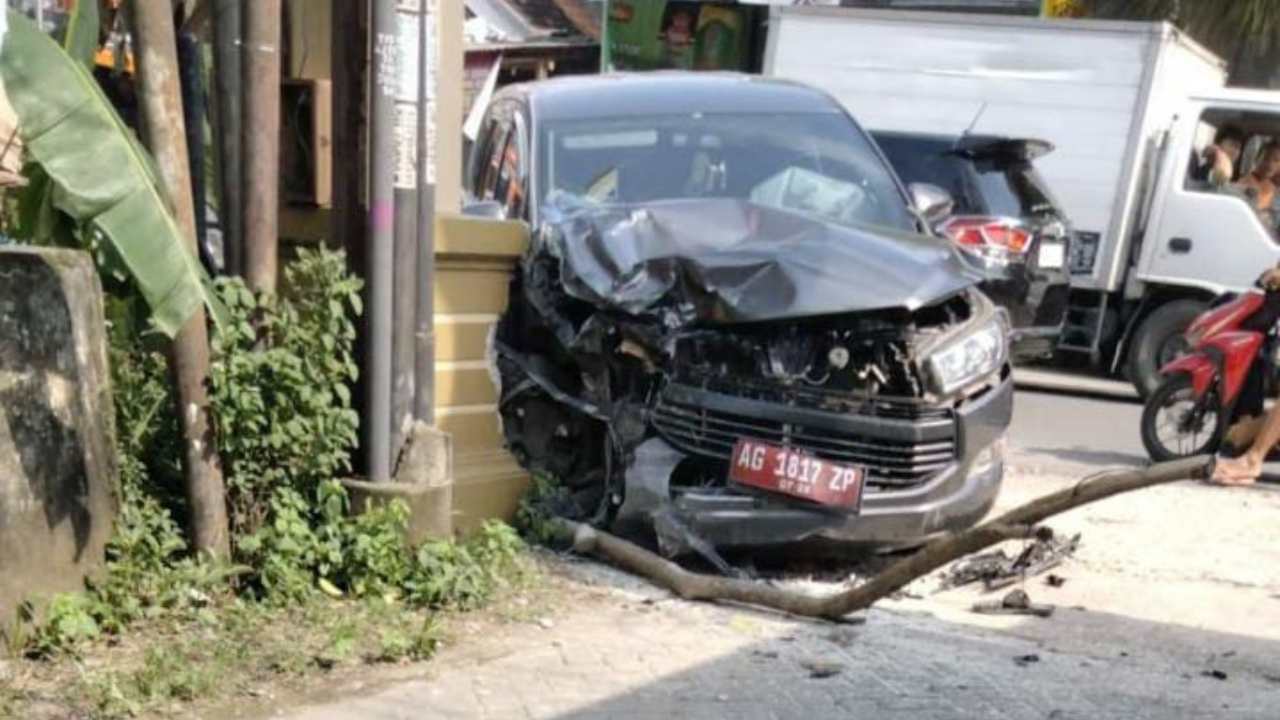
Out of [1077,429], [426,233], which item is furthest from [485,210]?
[1077,429]

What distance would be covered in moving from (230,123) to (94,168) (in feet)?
2.11

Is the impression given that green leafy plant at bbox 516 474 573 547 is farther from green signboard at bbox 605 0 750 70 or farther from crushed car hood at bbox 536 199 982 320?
green signboard at bbox 605 0 750 70

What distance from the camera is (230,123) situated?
15.9ft

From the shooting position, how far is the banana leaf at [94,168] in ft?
14.1

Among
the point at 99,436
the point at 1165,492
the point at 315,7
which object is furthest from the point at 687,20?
the point at 99,436

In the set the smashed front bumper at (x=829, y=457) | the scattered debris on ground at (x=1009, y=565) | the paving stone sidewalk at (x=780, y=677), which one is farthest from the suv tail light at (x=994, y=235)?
the paving stone sidewalk at (x=780, y=677)

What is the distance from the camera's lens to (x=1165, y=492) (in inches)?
305

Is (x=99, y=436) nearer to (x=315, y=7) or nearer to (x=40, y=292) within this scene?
(x=40, y=292)

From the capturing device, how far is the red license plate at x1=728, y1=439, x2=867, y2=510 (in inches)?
213

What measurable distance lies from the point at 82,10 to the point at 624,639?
9.10 feet

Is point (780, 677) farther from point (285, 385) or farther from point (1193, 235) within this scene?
point (1193, 235)

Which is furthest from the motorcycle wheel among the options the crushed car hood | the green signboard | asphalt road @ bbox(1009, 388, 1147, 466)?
the green signboard

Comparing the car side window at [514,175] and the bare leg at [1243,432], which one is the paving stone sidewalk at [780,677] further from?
the bare leg at [1243,432]

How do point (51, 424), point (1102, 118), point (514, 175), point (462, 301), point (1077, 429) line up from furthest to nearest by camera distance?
point (1102, 118), point (1077, 429), point (514, 175), point (462, 301), point (51, 424)
